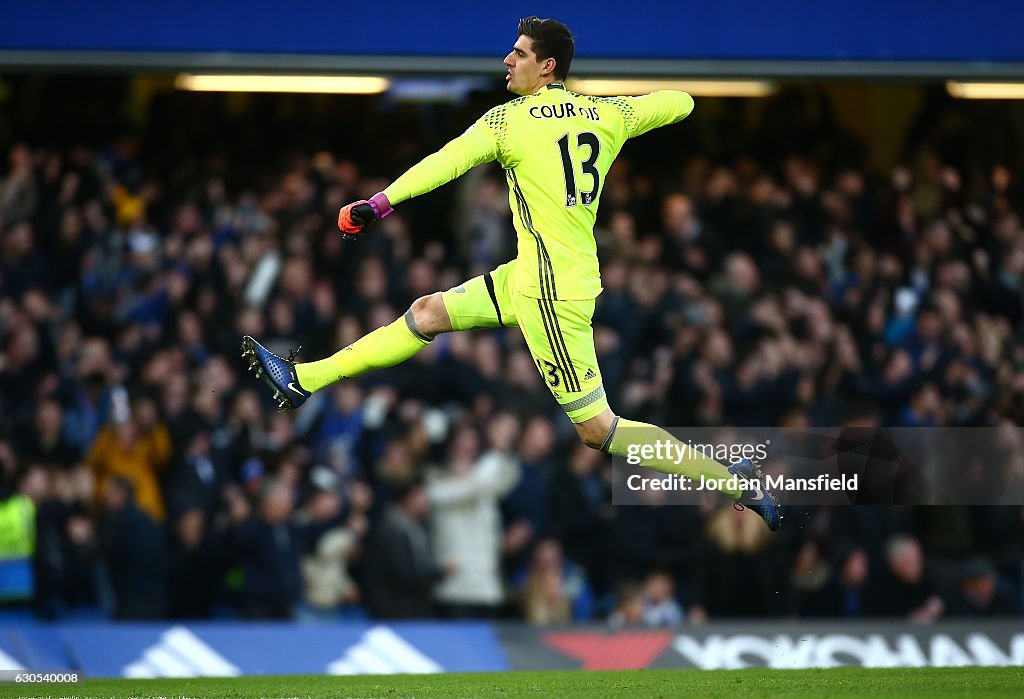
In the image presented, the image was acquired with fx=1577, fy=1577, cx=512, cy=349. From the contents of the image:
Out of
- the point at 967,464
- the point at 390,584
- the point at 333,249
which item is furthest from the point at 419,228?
the point at 967,464

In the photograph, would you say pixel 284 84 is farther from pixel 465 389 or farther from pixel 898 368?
pixel 898 368

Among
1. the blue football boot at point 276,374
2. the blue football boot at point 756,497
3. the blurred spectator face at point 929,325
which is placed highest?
the blurred spectator face at point 929,325

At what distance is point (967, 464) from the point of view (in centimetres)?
1273

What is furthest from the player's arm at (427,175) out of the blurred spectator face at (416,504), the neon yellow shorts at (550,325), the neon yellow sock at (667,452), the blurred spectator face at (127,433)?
the blurred spectator face at (127,433)

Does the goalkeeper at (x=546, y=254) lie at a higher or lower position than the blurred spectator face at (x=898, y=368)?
higher

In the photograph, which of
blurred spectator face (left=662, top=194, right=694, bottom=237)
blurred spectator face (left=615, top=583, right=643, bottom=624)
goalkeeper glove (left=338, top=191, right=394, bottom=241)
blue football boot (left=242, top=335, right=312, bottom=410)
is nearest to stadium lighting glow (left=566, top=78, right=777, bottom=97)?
blurred spectator face (left=662, top=194, right=694, bottom=237)

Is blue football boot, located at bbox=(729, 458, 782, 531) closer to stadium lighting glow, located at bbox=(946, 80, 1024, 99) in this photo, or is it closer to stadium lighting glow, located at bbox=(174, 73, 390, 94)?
stadium lighting glow, located at bbox=(174, 73, 390, 94)

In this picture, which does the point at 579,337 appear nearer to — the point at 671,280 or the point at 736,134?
the point at 671,280

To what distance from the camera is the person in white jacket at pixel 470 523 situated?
38.8 feet

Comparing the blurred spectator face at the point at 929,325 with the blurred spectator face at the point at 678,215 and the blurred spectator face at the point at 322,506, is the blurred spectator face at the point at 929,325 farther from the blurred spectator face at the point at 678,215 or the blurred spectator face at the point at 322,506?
the blurred spectator face at the point at 322,506

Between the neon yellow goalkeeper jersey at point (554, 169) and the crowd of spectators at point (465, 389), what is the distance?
4.32m

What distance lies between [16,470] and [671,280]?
5.52 metres

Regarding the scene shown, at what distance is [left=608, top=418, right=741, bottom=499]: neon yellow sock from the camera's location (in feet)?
26.3

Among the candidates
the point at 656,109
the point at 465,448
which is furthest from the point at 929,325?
the point at 656,109
